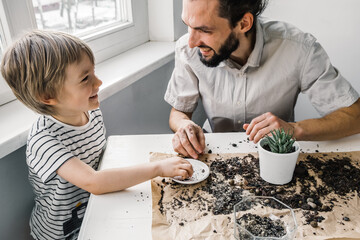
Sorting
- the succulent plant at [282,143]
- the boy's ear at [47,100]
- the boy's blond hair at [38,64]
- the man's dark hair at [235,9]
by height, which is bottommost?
the succulent plant at [282,143]

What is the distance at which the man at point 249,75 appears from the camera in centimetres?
131

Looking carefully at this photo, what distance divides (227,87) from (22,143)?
891mm

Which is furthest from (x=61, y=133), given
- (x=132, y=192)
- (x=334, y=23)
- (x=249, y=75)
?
(x=334, y=23)

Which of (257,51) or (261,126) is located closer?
(261,126)

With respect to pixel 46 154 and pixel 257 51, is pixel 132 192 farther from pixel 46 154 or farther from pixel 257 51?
pixel 257 51

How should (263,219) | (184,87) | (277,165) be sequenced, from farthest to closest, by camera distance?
(184,87) → (277,165) → (263,219)

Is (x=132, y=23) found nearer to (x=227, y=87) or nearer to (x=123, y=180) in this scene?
(x=227, y=87)

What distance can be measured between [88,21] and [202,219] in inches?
53.8

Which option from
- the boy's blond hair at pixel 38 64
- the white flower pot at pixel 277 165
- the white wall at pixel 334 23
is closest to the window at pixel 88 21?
the boy's blond hair at pixel 38 64

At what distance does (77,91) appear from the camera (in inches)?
43.7

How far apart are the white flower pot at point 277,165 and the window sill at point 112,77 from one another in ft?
2.69

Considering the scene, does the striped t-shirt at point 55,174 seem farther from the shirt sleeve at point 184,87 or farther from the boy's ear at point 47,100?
the shirt sleeve at point 184,87

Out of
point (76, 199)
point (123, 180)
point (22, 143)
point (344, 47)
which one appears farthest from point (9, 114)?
point (344, 47)

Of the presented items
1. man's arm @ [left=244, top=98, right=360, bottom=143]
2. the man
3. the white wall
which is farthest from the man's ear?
the white wall
